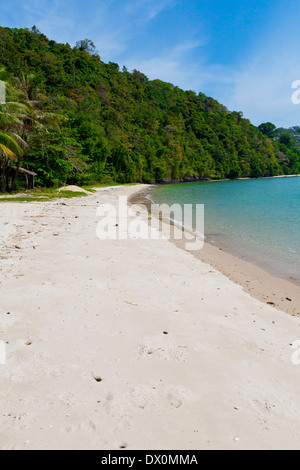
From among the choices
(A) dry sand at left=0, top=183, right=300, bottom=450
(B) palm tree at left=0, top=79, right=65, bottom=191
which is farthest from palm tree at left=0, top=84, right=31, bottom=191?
(A) dry sand at left=0, top=183, right=300, bottom=450

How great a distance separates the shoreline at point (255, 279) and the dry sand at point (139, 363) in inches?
21.4

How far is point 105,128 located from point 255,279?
197 feet

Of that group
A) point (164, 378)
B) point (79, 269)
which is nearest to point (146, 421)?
point (164, 378)

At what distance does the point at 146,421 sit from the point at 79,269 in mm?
3743

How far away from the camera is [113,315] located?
3814 millimetres

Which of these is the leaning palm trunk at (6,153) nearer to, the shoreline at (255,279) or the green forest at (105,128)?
the green forest at (105,128)

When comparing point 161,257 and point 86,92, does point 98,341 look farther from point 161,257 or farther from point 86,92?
point 86,92

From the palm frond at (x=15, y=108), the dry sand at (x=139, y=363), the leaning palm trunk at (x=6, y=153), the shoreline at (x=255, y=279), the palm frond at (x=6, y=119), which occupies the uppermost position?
the palm frond at (x=15, y=108)

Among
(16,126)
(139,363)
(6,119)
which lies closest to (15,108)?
(16,126)

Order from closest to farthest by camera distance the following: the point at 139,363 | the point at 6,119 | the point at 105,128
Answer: the point at 139,363 < the point at 6,119 < the point at 105,128

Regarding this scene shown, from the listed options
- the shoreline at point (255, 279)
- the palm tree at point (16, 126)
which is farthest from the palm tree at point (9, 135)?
the shoreline at point (255, 279)

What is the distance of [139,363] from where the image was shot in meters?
2.81

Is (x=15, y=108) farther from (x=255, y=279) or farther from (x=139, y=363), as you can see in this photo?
(x=139, y=363)

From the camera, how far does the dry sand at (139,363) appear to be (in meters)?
2.02
